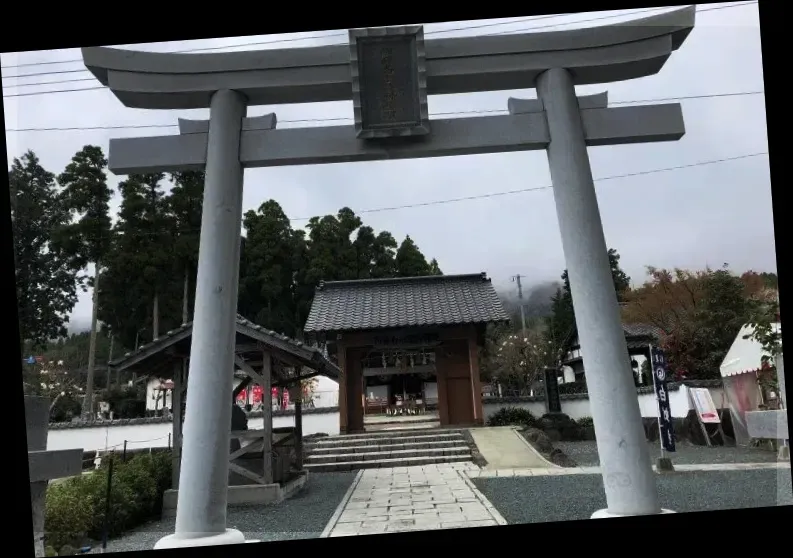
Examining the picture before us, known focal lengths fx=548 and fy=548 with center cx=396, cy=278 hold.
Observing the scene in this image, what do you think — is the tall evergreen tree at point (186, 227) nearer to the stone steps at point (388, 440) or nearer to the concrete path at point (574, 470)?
the stone steps at point (388, 440)

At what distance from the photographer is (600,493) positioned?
6336mm

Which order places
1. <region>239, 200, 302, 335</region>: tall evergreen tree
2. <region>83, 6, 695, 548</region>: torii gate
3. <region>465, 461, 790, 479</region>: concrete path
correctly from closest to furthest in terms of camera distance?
<region>83, 6, 695, 548</region>: torii gate, <region>465, 461, 790, 479</region>: concrete path, <region>239, 200, 302, 335</region>: tall evergreen tree

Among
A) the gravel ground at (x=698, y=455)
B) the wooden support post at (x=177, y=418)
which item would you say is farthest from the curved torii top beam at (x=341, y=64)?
the gravel ground at (x=698, y=455)

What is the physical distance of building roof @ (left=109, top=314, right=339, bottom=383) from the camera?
6.84 meters

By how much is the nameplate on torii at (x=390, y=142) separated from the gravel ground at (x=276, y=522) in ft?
10.3

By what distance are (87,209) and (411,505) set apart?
16328 mm

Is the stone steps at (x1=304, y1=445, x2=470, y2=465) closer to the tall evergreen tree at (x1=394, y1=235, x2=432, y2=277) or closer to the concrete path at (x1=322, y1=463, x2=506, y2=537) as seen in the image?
the concrete path at (x1=322, y1=463, x2=506, y2=537)

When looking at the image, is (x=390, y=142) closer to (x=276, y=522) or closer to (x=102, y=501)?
(x=276, y=522)

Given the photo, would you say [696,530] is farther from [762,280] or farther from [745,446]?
[762,280]

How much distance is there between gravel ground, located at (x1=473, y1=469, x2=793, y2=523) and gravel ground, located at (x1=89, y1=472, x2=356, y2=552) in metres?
1.89

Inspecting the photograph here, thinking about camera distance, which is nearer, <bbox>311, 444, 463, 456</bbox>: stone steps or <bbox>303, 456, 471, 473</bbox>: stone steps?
<bbox>303, 456, 471, 473</bbox>: stone steps

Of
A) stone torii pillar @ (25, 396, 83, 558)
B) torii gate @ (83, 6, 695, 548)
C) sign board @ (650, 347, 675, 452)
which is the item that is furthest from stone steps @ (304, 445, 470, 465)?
stone torii pillar @ (25, 396, 83, 558)

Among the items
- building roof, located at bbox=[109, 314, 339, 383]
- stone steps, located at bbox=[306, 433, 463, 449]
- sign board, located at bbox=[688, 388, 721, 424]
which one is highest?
building roof, located at bbox=[109, 314, 339, 383]

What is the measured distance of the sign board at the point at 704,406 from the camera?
10133 millimetres
